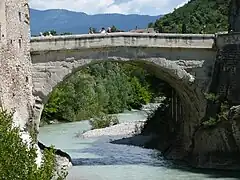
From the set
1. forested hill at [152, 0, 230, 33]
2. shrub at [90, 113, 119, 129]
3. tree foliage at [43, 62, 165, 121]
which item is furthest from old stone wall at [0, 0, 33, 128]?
forested hill at [152, 0, 230, 33]

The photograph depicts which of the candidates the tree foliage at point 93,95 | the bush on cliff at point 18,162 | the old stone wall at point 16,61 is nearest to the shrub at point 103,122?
the tree foliage at point 93,95

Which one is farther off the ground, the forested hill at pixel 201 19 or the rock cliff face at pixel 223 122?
the forested hill at pixel 201 19

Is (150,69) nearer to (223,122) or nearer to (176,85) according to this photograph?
(176,85)

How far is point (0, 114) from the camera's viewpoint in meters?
12.9

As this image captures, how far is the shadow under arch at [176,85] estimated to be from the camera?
77.6ft

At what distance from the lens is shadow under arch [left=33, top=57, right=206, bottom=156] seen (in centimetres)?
2364

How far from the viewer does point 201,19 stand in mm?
57875

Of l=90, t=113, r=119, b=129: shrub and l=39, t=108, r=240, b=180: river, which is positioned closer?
l=39, t=108, r=240, b=180: river

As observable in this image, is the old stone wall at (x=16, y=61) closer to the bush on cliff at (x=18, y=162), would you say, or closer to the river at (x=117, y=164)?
the river at (x=117, y=164)

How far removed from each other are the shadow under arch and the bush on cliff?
11.6 meters

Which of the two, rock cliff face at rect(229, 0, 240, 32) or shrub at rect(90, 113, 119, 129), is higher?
rock cliff face at rect(229, 0, 240, 32)

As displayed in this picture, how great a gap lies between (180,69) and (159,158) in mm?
4427

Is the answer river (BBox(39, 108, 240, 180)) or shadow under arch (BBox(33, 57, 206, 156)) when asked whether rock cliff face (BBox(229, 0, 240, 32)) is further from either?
river (BBox(39, 108, 240, 180))

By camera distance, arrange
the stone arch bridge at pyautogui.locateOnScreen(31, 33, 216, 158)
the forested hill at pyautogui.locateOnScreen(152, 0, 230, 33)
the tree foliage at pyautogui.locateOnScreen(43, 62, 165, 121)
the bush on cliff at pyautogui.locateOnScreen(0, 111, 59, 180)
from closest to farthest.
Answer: the bush on cliff at pyautogui.locateOnScreen(0, 111, 59, 180) → the stone arch bridge at pyautogui.locateOnScreen(31, 33, 216, 158) → the tree foliage at pyautogui.locateOnScreen(43, 62, 165, 121) → the forested hill at pyautogui.locateOnScreen(152, 0, 230, 33)
